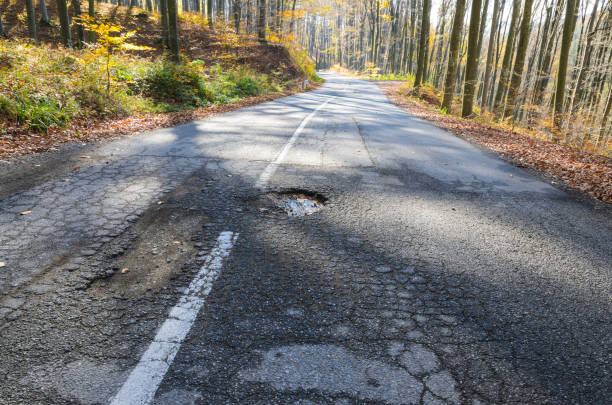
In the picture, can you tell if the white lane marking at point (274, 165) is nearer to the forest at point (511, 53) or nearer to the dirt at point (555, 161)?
the dirt at point (555, 161)

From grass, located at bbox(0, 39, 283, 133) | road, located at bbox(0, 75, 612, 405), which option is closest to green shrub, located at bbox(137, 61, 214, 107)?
grass, located at bbox(0, 39, 283, 133)

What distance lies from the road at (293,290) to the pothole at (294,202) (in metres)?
0.04

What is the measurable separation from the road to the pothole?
0.12 feet

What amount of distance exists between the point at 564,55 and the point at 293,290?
16.4m

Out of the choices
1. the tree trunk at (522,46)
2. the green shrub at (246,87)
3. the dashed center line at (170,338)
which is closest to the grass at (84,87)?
the green shrub at (246,87)

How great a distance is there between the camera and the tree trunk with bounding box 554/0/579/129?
1351cm

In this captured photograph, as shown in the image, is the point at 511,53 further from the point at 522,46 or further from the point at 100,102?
the point at 100,102

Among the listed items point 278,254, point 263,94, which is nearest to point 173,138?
point 278,254

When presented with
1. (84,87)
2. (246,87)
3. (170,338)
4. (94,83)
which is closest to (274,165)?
(170,338)

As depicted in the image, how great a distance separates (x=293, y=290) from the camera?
259cm

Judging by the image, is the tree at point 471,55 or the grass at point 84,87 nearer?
the grass at point 84,87

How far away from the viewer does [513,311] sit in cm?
245

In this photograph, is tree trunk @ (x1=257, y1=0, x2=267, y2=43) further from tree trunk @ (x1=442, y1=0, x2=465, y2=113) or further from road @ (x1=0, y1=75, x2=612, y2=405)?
road @ (x1=0, y1=75, x2=612, y2=405)

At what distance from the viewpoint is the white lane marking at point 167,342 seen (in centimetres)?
173
